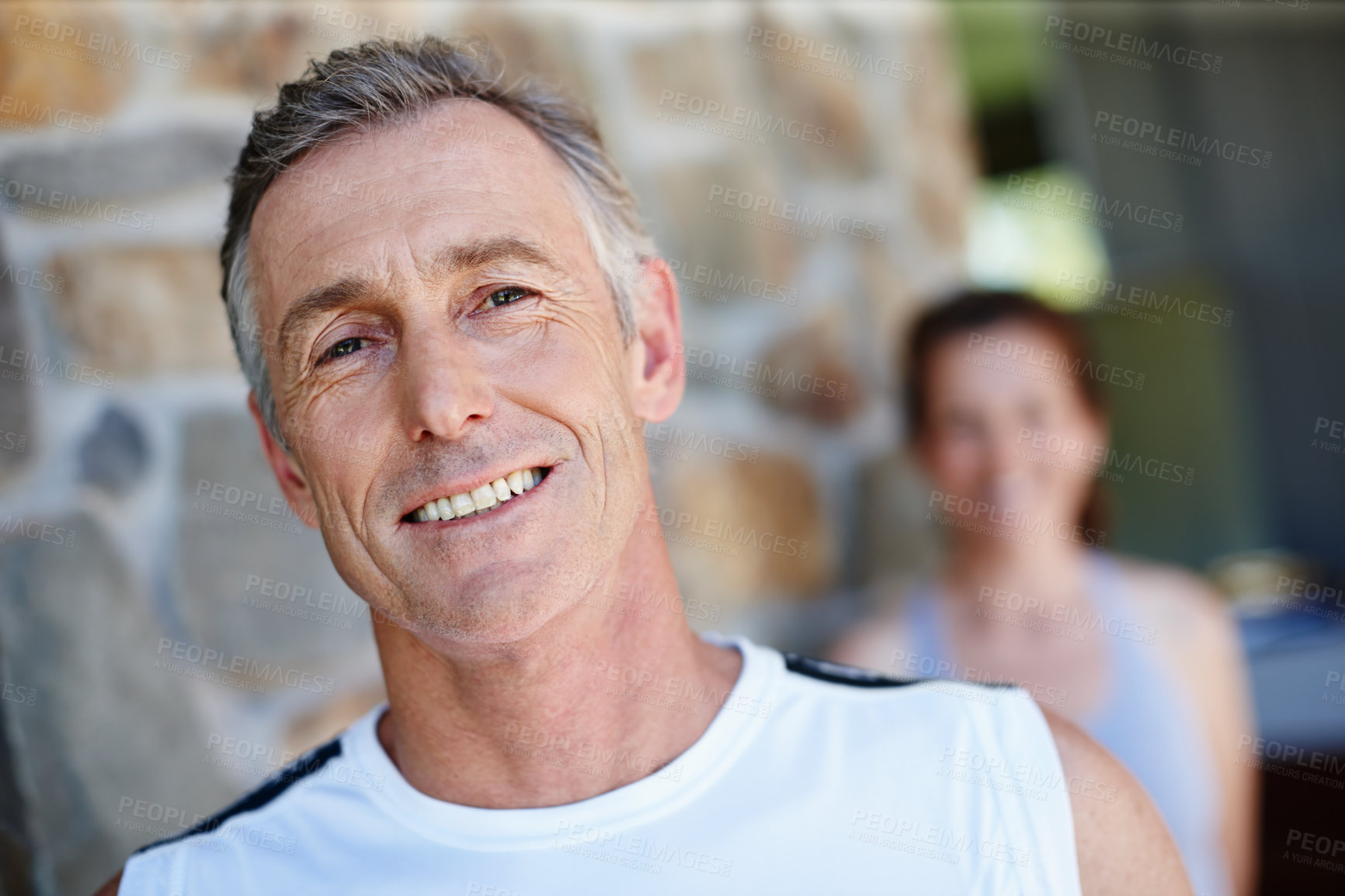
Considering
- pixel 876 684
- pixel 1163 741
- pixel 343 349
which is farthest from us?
pixel 1163 741

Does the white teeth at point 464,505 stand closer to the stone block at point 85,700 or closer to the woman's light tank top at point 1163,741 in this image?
the stone block at point 85,700

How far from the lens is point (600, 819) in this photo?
1.34 m

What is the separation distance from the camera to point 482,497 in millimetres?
1316

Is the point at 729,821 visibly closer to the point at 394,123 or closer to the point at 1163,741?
the point at 394,123

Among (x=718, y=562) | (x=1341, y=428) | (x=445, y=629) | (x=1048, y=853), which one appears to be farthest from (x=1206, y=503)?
(x=445, y=629)

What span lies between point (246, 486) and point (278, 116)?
763 millimetres

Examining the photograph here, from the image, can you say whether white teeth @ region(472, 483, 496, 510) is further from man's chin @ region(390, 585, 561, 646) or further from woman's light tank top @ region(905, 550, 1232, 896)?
woman's light tank top @ region(905, 550, 1232, 896)

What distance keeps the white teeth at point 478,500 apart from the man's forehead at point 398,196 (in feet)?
0.97

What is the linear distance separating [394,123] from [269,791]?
0.90 m

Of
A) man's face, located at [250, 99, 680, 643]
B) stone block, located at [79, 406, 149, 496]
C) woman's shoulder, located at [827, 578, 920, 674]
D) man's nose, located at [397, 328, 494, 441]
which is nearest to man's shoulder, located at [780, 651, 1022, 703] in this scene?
man's face, located at [250, 99, 680, 643]

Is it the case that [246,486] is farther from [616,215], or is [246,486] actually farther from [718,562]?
[718,562]

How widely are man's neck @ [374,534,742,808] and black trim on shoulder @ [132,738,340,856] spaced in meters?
0.14

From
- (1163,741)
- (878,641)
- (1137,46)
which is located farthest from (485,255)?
(1137,46)

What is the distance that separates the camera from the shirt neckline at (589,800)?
1.34 meters
